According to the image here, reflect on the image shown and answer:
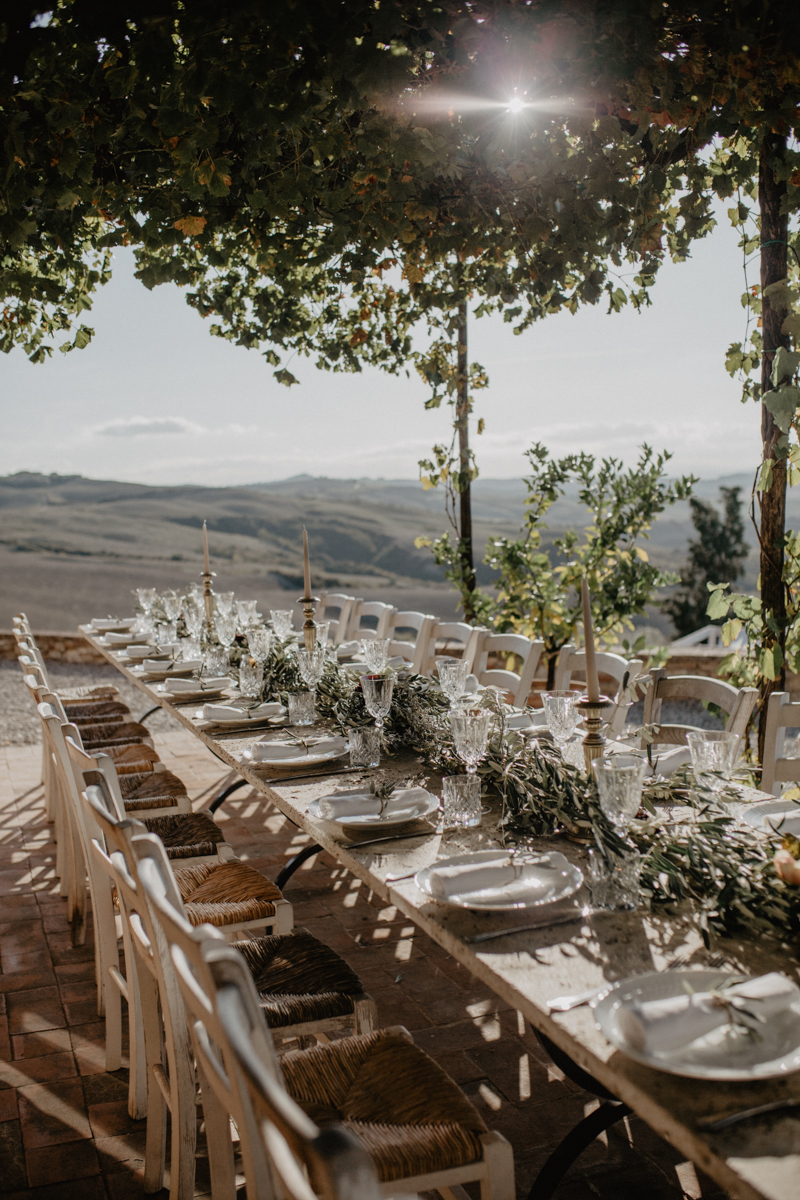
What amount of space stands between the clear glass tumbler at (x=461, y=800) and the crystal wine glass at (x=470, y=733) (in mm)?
142

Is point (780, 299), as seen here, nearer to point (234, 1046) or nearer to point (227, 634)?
point (227, 634)

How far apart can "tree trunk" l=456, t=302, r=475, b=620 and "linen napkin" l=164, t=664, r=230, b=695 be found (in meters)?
2.52

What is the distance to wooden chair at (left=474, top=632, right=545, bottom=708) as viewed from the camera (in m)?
3.65

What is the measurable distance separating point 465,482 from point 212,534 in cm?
2964

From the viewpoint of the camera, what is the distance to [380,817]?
1.94 m

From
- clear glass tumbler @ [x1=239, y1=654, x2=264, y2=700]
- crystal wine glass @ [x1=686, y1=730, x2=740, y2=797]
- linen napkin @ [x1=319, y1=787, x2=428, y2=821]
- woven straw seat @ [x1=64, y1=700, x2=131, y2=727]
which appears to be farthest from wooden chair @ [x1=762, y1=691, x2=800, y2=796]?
woven straw seat @ [x1=64, y1=700, x2=131, y2=727]

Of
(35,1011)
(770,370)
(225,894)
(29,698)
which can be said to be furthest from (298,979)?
(29,698)

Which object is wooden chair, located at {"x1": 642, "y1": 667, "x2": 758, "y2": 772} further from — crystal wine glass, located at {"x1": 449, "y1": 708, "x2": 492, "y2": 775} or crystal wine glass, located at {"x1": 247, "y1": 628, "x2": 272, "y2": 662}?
crystal wine glass, located at {"x1": 247, "y1": 628, "x2": 272, "y2": 662}

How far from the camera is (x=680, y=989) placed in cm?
119

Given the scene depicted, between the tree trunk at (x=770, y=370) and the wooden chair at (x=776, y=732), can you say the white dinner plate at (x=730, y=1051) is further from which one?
the tree trunk at (x=770, y=370)

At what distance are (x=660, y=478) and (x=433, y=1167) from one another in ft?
16.3

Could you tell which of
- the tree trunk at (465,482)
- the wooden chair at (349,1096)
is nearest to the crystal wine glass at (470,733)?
the wooden chair at (349,1096)

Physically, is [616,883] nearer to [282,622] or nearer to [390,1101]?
[390,1101]

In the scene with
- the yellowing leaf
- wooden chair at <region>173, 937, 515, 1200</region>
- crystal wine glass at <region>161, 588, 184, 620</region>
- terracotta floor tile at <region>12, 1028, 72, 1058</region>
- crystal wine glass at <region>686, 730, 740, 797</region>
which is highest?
the yellowing leaf
